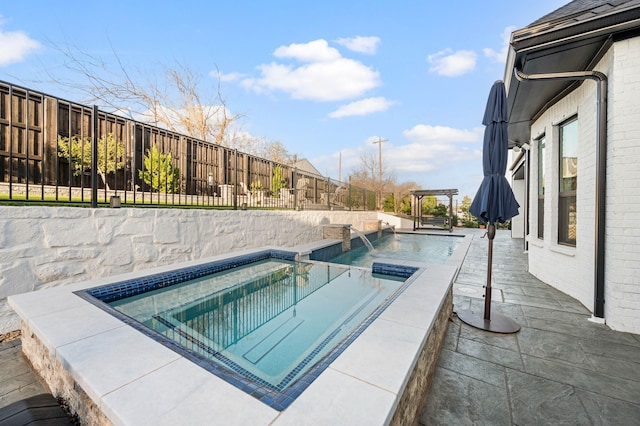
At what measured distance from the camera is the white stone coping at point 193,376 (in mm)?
1223

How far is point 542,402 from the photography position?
1.96 metres

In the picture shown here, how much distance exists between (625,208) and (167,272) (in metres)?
5.89

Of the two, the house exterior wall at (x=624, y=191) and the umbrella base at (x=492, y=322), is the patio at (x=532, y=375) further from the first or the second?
the house exterior wall at (x=624, y=191)

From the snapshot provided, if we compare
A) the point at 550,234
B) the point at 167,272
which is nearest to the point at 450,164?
the point at 550,234

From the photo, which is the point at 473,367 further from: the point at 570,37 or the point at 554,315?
the point at 570,37

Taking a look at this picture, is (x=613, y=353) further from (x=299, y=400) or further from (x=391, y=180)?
(x=391, y=180)

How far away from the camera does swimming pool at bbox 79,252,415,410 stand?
2000 mm

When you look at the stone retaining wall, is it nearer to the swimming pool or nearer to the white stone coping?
the swimming pool

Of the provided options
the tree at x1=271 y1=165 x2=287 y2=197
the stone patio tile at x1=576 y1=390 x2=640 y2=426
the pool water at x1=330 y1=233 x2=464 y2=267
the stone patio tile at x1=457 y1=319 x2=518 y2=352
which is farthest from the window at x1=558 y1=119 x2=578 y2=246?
the tree at x1=271 y1=165 x2=287 y2=197

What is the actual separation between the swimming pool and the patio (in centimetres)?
75

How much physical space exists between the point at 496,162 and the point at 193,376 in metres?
Result: 3.60

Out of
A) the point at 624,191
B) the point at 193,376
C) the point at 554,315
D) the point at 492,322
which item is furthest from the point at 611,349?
the point at 193,376

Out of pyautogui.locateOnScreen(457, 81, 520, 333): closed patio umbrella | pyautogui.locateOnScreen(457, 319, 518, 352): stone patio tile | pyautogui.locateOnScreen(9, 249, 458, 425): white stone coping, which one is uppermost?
pyautogui.locateOnScreen(457, 81, 520, 333): closed patio umbrella

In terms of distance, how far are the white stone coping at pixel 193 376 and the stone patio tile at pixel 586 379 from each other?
1.05 m
